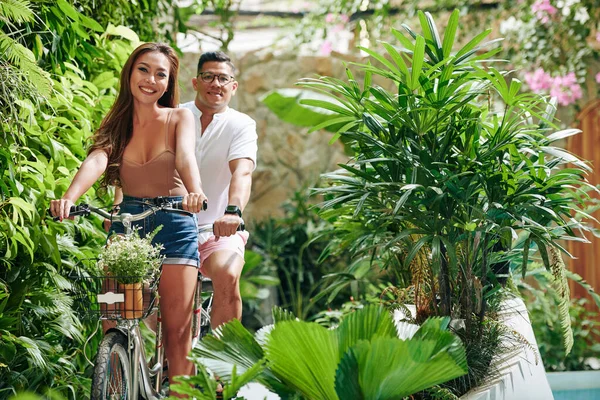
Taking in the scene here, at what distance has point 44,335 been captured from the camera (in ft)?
10.8

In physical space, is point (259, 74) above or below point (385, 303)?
above

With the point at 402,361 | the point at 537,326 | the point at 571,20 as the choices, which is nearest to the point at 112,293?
the point at 402,361

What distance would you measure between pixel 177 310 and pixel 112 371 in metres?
0.36

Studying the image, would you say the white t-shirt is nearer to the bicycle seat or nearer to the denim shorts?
the bicycle seat

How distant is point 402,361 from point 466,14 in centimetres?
542

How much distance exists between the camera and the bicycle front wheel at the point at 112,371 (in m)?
2.32

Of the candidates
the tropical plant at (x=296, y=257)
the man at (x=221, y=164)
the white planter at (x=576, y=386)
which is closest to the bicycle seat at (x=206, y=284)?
the man at (x=221, y=164)

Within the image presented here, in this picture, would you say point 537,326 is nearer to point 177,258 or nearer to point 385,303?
point 385,303

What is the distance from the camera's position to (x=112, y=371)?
2.42 m

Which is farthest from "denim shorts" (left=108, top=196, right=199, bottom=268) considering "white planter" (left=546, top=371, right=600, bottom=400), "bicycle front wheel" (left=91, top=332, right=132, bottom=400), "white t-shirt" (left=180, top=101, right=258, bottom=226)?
"white planter" (left=546, top=371, right=600, bottom=400)

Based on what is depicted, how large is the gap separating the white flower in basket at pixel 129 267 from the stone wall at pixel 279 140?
5125 mm

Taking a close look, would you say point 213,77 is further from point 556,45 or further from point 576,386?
point 556,45

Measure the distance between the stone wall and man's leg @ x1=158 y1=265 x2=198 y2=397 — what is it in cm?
483

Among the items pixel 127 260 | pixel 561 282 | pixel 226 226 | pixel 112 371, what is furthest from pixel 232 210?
pixel 561 282
